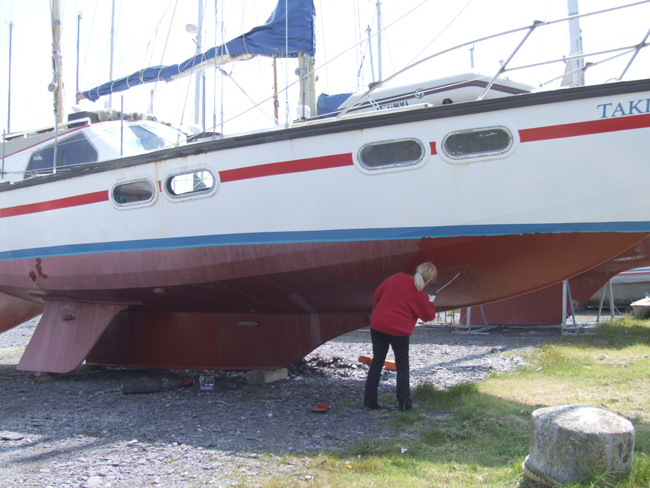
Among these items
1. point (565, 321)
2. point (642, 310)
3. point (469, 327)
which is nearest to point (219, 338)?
point (469, 327)

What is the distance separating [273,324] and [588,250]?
10.8 feet

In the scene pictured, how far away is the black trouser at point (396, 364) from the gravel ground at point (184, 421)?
155mm

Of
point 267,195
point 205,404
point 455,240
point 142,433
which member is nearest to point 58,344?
point 205,404

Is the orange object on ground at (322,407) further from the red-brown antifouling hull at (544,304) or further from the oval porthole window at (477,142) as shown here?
the red-brown antifouling hull at (544,304)

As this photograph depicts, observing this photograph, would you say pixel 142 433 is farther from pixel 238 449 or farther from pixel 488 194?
pixel 488 194

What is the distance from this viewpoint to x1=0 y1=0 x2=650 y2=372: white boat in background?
427 cm

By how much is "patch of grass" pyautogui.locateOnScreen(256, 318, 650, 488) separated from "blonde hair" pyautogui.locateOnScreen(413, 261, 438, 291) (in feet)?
3.38

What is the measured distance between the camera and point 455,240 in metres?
4.64

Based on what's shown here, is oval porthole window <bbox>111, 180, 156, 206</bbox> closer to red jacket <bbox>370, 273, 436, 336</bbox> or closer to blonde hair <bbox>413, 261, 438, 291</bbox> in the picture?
red jacket <bbox>370, 273, 436, 336</bbox>

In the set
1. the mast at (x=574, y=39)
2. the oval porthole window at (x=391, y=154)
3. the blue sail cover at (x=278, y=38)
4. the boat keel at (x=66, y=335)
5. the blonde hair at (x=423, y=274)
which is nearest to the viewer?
the blonde hair at (x=423, y=274)

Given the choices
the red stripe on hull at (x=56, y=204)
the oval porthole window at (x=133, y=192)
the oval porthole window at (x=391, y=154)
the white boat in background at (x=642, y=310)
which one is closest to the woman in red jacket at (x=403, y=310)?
the oval porthole window at (x=391, y=154)

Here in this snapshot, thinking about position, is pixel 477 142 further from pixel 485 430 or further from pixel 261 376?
pixel 261 376

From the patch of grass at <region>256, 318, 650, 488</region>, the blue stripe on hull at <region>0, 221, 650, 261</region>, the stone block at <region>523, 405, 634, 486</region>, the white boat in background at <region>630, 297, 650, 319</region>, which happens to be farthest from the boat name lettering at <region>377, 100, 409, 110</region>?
the white boat in background at <region>630, 297, 650, 319</region>

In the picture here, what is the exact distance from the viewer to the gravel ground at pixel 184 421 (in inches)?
137
